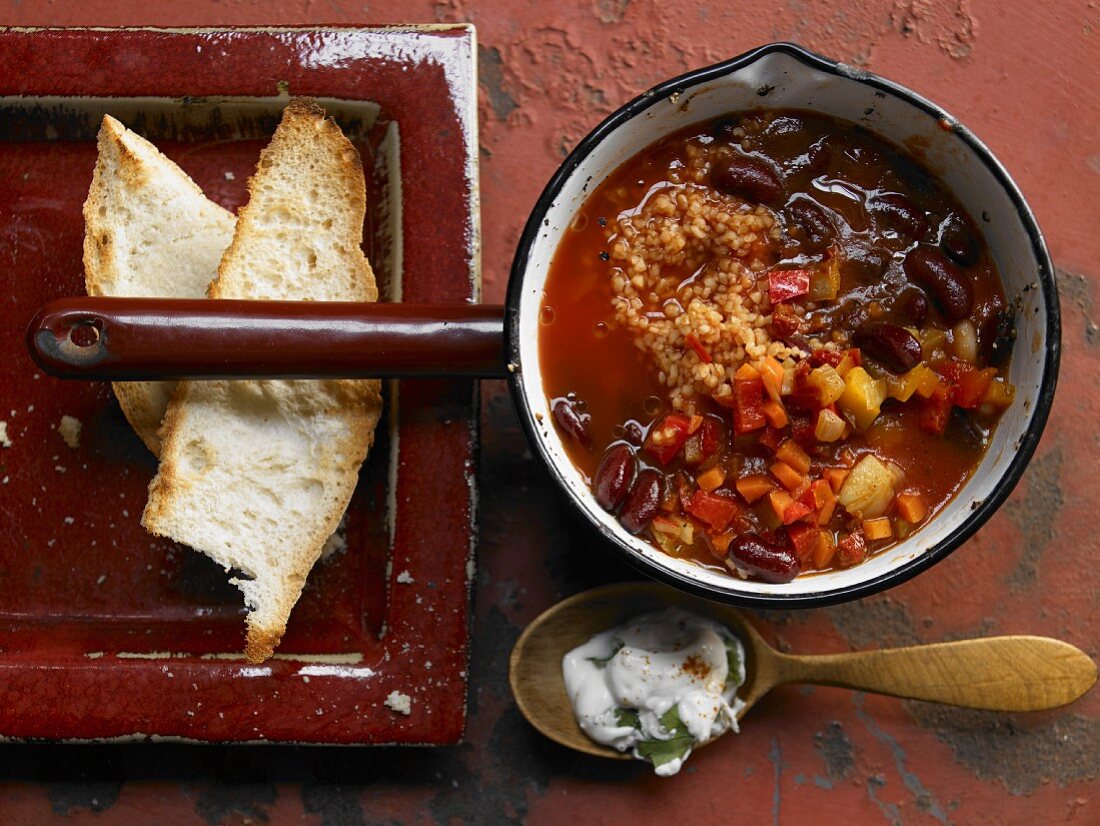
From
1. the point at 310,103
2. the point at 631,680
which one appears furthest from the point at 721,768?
the point at 310,103

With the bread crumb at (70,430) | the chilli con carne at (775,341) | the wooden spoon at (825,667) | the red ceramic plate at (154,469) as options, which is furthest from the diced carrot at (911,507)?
the bread crumb at (70,430)

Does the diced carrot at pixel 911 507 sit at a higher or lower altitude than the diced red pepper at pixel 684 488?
higher

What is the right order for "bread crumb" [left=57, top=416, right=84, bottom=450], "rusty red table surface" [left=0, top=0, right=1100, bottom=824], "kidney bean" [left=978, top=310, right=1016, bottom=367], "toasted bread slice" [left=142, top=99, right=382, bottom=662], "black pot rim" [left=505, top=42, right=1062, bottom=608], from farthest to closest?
"rusty red table surface" [left=0, top=0, right=1100, bottom=824]
"bread crumb" [left=57, top=416, right=84, bottom=450]
"toasted bread slice" [left=142, top=99, right=382, bottom=662]
"kidney bean" [left=978, top=310, right=1016, bottom=367]
"black pot rim" [left=505, top=42, right=1062, bottom=608]

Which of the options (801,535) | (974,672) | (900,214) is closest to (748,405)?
(801,535)

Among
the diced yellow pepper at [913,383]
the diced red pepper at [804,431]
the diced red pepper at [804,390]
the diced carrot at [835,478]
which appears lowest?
the diced carrot at [835,478]

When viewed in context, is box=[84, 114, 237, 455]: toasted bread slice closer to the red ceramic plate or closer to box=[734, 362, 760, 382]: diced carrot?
the red ceramic plate

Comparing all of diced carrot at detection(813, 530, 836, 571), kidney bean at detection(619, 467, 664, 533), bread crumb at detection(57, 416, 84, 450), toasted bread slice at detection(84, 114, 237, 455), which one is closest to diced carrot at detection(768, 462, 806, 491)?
diced carrot at detection(813, 530, 836, 571)

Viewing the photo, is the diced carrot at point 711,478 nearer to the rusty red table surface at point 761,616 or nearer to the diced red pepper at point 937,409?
the diced red pepper at point 937,409
